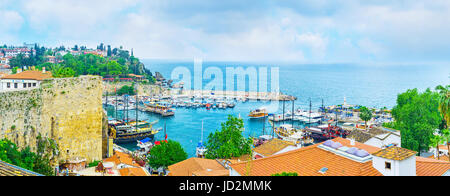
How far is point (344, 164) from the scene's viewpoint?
10.5m

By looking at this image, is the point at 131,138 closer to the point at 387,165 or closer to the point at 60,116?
the point at 60,116

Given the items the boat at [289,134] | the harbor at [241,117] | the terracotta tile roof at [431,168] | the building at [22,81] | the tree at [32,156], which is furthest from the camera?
the harbor at [241,117]

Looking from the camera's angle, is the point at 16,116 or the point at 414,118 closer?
the point at 16,116

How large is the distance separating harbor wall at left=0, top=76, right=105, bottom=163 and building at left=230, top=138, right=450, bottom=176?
26.6 feet

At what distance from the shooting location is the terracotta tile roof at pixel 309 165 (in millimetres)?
10062

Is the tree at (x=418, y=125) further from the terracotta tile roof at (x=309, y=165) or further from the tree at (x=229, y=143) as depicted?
the terracotta tile roof at (x=309, y=165)

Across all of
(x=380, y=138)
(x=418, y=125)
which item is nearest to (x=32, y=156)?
(x=380, y=138)

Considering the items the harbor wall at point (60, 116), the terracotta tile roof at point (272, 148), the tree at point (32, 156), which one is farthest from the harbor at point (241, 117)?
the tree at point (32, 156)

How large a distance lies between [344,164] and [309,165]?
105 cm

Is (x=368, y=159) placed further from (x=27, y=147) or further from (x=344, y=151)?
(x=27, y=147)
